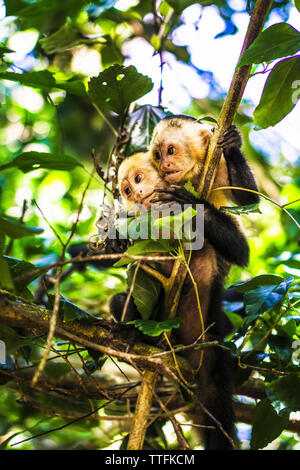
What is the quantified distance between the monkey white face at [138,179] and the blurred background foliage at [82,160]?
0.88ft

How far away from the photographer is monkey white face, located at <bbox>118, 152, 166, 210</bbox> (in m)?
2.79

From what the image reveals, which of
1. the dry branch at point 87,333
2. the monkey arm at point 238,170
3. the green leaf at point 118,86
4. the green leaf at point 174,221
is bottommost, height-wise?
the dry branch at point 87,333

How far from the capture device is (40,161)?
6.05 ft

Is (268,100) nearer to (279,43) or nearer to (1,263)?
(279,43)

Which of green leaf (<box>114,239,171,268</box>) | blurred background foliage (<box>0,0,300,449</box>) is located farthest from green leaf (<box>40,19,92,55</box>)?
green leaf (<box>114,239,171,268</box>)

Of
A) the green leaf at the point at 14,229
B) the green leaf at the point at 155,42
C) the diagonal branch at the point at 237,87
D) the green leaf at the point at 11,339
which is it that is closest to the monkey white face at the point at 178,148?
the green leaf at the point at 155,42

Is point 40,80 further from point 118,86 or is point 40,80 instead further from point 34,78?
point 118,86

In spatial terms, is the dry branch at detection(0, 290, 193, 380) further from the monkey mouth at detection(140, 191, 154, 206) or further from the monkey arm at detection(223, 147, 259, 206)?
the monkey arm at detection(223, 147, 259, 206)

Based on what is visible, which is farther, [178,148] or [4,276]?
[178,148]

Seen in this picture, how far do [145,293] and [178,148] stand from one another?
1059 millimetres

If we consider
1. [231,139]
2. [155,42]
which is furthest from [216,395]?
[155,42]

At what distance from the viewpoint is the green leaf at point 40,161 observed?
68.9 inches

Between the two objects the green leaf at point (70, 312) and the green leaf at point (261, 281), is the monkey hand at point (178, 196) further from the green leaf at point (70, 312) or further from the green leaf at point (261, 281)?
the green leaf at point (70, 312)

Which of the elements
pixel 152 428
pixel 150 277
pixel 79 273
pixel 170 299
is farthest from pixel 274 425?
pixel 79 273
